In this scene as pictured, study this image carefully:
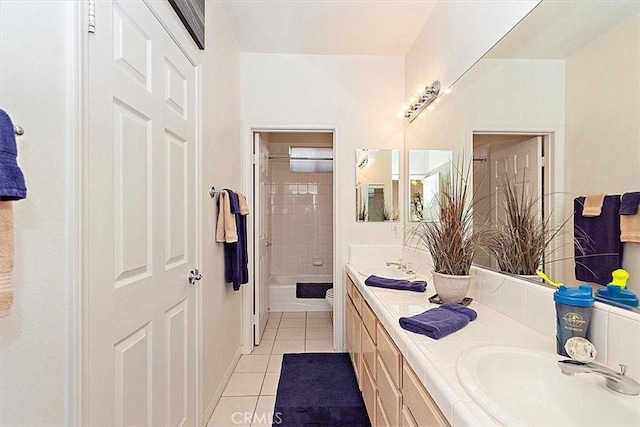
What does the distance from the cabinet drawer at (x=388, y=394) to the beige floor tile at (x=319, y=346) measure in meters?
1.30

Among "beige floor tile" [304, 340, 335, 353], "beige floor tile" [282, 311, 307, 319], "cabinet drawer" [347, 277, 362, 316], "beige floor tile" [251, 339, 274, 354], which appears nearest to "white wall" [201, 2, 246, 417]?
"beige floor tile" [251, 339, 274, 354]

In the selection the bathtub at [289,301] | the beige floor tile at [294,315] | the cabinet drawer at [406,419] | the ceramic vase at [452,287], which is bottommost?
the beige floor tile at [294,315]

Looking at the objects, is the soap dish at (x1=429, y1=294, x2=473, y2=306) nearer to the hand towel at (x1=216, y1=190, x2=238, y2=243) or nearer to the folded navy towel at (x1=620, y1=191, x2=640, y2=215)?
the folded navy towel at (x1=620, y1=191, x2=640, y2=215)

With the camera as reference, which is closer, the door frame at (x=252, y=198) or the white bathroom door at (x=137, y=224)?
the white bathroom door at (x=137, y=224)

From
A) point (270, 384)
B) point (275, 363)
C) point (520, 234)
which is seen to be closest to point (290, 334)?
point (275, 363)

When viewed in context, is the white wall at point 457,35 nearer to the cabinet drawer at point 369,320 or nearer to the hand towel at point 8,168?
the cabinet drawer at point 369,320

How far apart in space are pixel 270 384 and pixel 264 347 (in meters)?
0.63

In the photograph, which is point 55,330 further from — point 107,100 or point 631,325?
point 631,325

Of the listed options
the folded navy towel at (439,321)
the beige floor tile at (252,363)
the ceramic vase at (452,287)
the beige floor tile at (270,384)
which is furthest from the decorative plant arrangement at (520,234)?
the beige floor tile at (252,363)

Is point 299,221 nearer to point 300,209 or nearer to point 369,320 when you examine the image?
point 300,209

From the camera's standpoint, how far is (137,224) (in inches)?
46.0

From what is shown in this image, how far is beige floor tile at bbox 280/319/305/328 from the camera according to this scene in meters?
3.37

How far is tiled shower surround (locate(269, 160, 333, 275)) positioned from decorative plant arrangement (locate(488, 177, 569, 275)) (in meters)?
3.19

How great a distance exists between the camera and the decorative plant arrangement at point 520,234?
1200 millimetres
